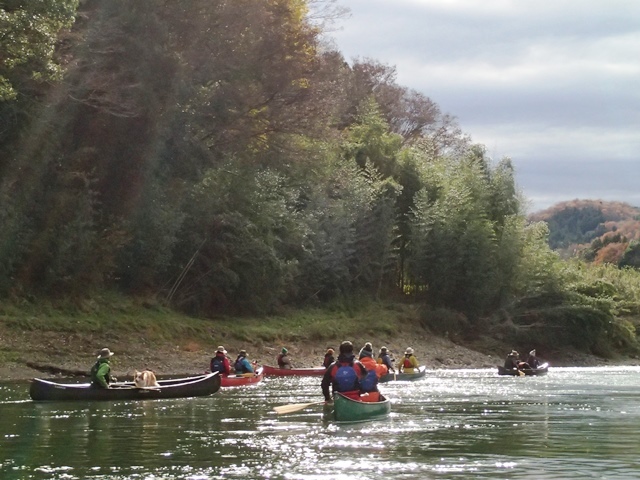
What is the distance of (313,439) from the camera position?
17906 millimetres

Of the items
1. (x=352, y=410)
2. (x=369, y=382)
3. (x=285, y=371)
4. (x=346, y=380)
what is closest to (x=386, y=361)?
(x=285, y=371)

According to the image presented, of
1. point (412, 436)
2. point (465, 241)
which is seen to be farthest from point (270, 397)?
point (465, 241)

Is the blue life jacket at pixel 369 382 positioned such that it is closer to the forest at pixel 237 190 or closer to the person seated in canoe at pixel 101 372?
the person seated in canoe at pixel 101 372

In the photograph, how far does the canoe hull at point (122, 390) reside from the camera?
950 inches

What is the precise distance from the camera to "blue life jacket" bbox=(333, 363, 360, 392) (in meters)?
21.7

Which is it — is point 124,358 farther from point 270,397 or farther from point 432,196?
point 432,196

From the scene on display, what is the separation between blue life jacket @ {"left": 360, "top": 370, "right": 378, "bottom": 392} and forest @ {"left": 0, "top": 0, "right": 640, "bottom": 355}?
12901 millimetres

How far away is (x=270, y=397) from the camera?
2692 cm

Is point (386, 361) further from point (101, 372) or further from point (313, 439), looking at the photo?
point (313, 439)

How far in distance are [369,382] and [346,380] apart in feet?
1.59

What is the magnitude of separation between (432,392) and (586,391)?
481 cm

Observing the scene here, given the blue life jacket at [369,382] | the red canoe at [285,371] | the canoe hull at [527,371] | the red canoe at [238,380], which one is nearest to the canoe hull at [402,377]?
the red canoe at [285,371]

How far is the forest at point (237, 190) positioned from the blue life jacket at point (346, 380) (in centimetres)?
1253

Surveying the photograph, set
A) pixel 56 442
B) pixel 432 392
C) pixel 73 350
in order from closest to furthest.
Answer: pixel 56 442, pixel 432 392, pixel 73 350
